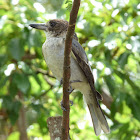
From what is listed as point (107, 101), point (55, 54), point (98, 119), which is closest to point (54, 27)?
point (55, 54)

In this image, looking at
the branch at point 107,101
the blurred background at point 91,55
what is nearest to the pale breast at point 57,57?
the blurred background at point 91,55

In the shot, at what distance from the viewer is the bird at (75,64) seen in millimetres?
3035

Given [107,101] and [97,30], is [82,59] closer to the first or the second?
[97,30]

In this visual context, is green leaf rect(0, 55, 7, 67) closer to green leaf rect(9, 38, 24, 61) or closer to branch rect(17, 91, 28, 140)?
green leaf rect(9, 38, 24, 61)

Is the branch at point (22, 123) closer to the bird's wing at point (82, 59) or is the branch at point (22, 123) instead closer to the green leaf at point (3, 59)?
the green leaf at point (3, 59)

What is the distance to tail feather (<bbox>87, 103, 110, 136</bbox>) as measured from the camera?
3303 mm

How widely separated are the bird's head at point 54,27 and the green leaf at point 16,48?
76 cm

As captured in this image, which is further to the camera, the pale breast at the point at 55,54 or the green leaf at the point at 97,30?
the green leaf at the point at 97,30

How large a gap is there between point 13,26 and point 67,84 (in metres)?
2.01

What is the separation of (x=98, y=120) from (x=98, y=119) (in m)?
0.01

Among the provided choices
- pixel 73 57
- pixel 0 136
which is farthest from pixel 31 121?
pixel 73 57

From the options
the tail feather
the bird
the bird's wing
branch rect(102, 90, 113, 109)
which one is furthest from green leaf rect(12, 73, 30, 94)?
branch rect(102, 90, 113, 109)

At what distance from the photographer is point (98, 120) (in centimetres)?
336

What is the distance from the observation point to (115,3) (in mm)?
3834
